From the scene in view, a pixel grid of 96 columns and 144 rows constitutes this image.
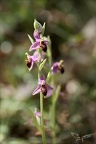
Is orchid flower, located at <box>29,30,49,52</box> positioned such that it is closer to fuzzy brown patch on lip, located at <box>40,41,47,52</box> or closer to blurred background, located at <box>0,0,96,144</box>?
fuzzy brown patch on lip, located at <box>40,41,47,52</box>

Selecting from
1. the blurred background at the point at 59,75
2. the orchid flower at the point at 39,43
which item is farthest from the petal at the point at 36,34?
the blurred background at the point at 59,75

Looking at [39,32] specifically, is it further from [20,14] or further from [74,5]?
[74,5]

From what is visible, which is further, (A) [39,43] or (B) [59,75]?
(B) [59,75]

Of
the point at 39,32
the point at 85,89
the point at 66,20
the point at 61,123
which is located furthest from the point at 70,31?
the point at 39,32

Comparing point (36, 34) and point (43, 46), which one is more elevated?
point (36, 34)

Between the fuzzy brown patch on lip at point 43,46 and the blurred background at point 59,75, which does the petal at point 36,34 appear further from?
the blurred background at point 59,75

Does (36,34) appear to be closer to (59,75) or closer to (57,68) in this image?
(57,68)

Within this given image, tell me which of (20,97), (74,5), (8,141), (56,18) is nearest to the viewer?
(8,141)

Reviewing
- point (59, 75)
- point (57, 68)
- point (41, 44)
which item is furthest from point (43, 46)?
point (59, 75)
